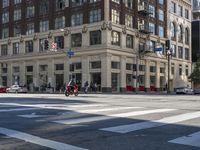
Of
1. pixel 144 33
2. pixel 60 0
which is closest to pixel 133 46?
pixel 144 33

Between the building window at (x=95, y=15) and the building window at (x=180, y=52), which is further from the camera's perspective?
the building window at (x=180, y=52)

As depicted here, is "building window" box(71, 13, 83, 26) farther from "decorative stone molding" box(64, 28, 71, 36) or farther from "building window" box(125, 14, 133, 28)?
"building window" box(125, 14, 133, 28)

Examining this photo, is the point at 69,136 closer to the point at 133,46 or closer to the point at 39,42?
the point at 133,46

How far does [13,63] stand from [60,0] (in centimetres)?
1646

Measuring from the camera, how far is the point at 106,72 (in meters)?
57.2

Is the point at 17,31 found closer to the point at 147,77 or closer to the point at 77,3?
the point at 77,3

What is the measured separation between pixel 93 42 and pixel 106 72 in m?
5.70

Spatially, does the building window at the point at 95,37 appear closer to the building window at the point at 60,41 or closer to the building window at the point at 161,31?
the building window at the point at 60,41

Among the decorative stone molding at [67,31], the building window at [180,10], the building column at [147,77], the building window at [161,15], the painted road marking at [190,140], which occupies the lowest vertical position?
the painted road marking at [190,140]

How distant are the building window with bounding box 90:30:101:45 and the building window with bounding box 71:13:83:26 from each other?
10.6 feet

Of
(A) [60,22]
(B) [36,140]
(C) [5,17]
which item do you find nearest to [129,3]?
(A) [60,22]

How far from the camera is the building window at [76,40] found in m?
61.3

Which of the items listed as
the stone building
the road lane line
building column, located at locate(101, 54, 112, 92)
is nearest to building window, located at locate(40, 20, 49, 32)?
the stone building

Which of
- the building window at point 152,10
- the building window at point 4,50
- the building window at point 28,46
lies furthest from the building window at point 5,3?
the building window at point 152,10
